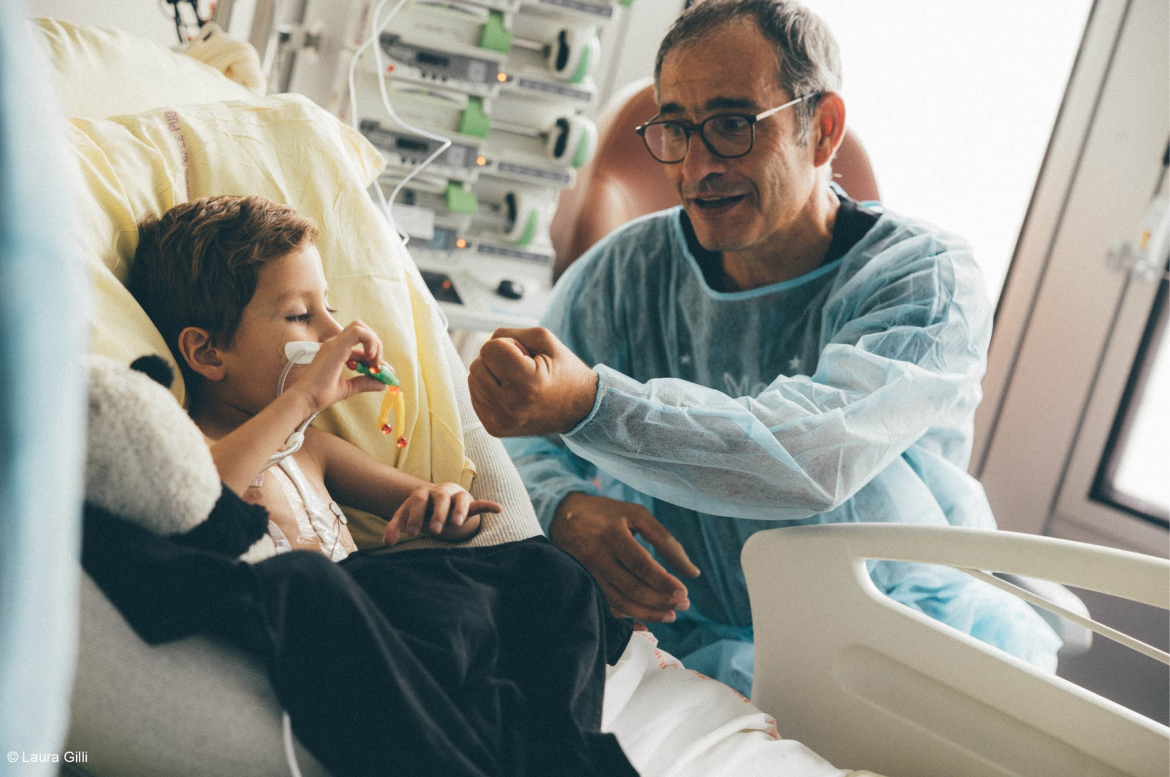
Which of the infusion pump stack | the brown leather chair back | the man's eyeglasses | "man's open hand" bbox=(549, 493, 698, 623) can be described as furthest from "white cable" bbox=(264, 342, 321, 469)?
the brown leather chair back

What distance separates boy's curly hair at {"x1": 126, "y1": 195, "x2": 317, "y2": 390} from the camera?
0.92 m

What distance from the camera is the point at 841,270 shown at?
1.42m

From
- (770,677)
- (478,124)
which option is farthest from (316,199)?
(478,124)

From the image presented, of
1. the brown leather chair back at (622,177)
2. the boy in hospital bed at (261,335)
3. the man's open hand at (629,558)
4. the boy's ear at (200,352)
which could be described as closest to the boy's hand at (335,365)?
the boy in hospital bed at (261,335)

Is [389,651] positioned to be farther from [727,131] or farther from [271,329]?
[727,131]

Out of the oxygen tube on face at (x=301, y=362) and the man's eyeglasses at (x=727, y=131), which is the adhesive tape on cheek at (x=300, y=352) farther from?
the man's eyeglasses at (x=727, y=131)

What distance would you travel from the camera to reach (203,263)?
0.91 meters

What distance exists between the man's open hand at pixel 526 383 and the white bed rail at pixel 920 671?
0.32 meters

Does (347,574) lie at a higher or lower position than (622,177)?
lower

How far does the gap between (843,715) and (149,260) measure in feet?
3.08

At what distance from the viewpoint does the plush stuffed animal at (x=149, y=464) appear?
0.60 metres

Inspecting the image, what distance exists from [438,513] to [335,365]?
19 cm

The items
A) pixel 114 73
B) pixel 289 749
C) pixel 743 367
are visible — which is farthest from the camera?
pixel 743 367

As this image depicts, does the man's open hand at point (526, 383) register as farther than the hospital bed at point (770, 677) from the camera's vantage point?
Yes
